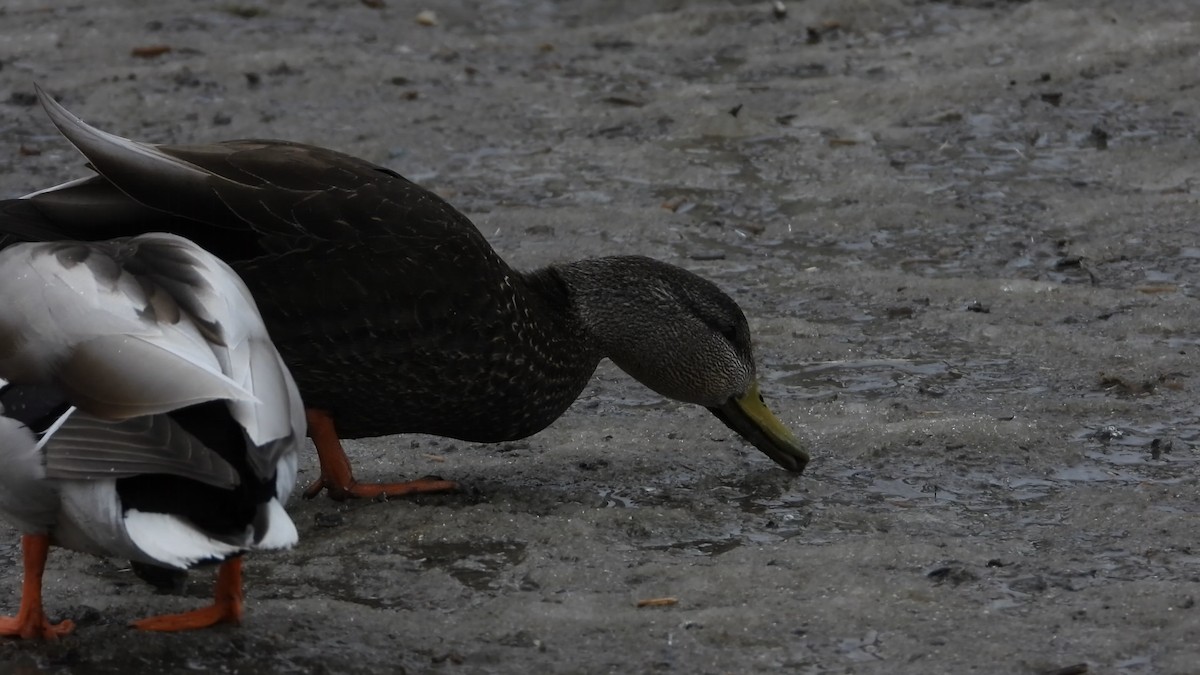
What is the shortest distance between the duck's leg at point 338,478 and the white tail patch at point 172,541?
132cm

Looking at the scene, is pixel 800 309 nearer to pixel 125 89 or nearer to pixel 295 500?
pixel 295 500

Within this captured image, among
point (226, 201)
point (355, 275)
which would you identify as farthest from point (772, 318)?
point (226, 201)

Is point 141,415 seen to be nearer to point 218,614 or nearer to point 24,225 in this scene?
point 218,614

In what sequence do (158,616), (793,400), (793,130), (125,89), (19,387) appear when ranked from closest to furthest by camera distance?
1. (19,387)
2. (158,616)
3. (793,400)
4. (793,130)
5. (125,89)

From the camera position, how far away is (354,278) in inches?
174

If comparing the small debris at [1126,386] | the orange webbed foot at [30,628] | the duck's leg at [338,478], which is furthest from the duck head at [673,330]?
the orange webbed foot at [30,628]

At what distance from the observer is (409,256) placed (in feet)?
14.8

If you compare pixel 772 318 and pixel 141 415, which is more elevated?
pixel 141 415

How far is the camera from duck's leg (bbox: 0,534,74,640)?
3.72 meters

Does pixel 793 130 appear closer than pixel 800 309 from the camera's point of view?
No

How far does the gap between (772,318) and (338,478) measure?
1.92 m

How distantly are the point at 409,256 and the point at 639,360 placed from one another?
88cm

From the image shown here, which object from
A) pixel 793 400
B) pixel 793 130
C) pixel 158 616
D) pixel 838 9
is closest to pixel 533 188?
pixel 793 130

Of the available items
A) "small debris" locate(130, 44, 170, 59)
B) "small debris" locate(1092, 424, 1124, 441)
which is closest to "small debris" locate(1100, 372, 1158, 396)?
"small debris" locate(1092, 424, 1124, 441)
